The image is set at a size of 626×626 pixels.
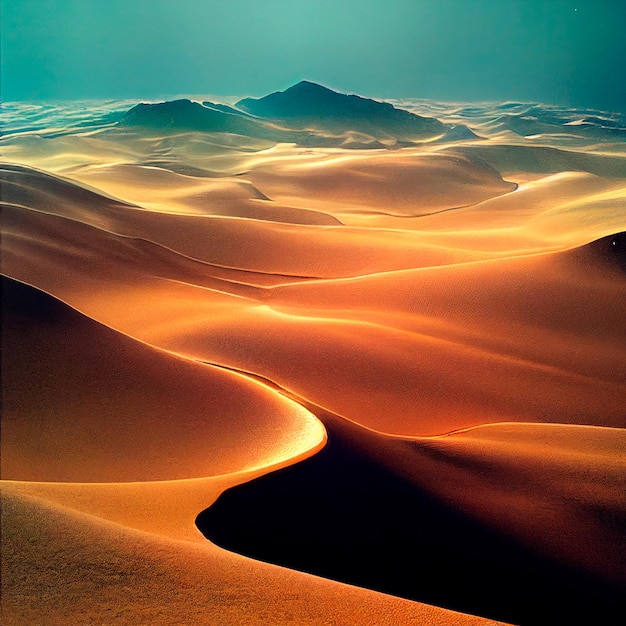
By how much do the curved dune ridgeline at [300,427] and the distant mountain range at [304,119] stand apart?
43617 mm

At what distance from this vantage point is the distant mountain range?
179 feet

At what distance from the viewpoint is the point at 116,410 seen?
4.36 meters

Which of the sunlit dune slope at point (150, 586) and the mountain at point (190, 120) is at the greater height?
the mountain at point (190, 120)

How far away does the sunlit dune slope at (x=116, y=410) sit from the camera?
379 cm

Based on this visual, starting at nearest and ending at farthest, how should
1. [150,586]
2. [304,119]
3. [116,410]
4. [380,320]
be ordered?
[150,586] → [116,410] → [380,320] → [304,119]

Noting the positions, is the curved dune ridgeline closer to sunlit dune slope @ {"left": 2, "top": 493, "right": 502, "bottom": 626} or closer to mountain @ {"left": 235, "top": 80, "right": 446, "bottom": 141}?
sunlit dune slope @ {"left": 2, "top": 493, "right": 502, "bottom": 626}

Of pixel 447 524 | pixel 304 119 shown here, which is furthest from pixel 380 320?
pixel 304 119

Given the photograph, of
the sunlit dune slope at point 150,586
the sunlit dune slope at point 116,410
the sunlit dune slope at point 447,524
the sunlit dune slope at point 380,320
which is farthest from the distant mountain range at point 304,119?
the sunlit dune slope at point 150,586

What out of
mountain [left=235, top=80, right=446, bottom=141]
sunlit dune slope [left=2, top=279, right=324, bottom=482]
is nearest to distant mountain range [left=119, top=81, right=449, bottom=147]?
mountain [left=235, top=80, right=446, bottom=141]

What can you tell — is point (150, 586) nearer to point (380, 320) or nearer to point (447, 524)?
point (447, 524)

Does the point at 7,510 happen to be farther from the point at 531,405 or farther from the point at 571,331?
the point at 571,331

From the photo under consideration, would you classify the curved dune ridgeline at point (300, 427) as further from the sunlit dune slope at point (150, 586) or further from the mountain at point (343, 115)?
Result: the mountain at point (343, 115)

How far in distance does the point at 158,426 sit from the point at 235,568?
1.81 metres

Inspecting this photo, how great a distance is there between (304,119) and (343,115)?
496 centimetres
